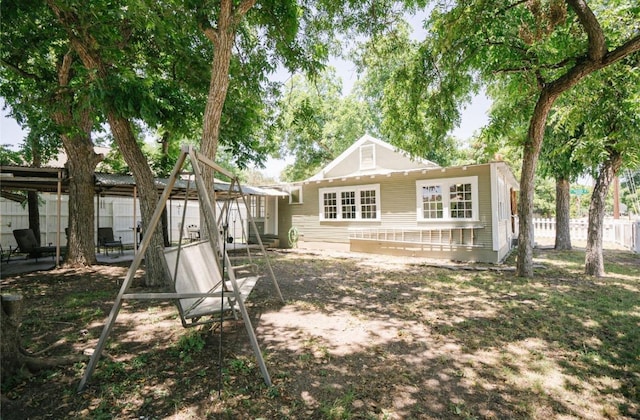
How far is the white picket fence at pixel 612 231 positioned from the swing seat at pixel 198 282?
1460 centimetres

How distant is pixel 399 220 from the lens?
38.2 feet

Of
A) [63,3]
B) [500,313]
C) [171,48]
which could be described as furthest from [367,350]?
[171,48]

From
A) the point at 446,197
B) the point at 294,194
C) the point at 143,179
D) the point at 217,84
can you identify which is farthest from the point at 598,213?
the point at 294,194

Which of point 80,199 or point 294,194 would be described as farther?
point 294,194

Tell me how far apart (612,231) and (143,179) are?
1935 cm

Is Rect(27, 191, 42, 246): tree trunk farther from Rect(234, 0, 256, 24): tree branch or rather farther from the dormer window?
the dormer window

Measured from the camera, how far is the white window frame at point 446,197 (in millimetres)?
9953

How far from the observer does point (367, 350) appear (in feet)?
11.4

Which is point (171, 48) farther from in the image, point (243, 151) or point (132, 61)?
point (243, 151)

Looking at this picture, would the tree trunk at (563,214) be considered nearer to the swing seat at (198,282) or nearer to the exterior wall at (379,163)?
the exterior wall at (379,163)

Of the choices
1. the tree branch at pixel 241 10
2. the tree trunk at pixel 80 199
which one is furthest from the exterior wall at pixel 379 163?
the tree trunk at pixel 80 199

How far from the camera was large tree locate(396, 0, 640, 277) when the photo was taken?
5570 mm

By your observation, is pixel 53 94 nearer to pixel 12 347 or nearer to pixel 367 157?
pixel 12 347

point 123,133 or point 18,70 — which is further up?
point 18,70
